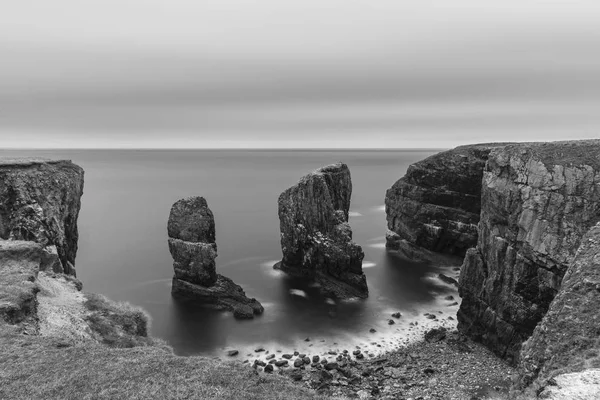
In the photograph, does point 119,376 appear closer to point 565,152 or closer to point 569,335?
point 569,335

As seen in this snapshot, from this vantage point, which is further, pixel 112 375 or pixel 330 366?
pixel 330 366

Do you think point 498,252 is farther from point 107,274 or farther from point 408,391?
point 107,274

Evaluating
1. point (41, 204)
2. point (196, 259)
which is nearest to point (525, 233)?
point (196, 259)

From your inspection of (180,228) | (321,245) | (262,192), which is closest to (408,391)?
(321,245)

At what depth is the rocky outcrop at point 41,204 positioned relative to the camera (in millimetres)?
40469

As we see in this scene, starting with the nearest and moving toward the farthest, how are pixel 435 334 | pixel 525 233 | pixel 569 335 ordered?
pixel 569 335
pixel 525 233
pixel 435 334

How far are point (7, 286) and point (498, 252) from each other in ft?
152

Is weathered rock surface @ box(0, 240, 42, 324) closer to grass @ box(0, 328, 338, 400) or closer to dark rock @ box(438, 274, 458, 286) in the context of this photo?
→ grass @ box(0, 328, 338, 400)

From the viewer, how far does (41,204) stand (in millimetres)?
42812

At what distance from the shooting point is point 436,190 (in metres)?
82.5

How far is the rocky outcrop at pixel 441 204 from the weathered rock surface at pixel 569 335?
58990mm

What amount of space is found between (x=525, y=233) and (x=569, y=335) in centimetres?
2653

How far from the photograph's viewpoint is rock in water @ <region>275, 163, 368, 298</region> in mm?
60656

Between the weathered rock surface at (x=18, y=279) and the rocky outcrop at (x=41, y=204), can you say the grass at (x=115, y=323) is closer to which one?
the weathered rock surface at (x=18, y=279)
